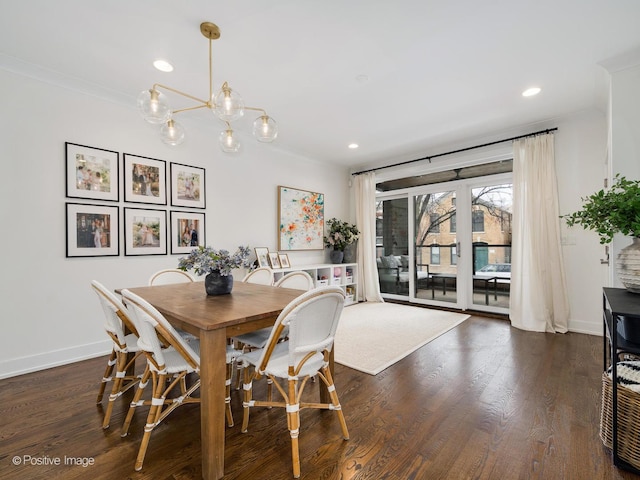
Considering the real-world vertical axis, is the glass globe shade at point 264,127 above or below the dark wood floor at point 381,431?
above

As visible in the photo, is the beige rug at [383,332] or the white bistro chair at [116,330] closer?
the white bistro chair at [116,330]

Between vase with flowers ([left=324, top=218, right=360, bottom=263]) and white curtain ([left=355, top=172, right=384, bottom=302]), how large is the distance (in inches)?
8.2

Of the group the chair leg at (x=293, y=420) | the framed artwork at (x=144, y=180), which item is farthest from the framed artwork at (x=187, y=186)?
the chair leg at (x=293, y=420)

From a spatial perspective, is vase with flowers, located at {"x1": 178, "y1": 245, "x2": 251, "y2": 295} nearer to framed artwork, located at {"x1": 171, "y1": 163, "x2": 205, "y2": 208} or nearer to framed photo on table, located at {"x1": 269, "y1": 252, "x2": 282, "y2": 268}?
framed artwork, located at {"x1": 171, "y1": 163, "x2": 205, "y2": 208}

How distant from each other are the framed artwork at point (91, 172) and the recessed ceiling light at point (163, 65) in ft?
3.50

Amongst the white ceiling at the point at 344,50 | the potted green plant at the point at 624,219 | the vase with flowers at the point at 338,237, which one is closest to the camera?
the potted green plant at the point at 624,219

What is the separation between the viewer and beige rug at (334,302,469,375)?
287cm

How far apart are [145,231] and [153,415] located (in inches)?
89.9

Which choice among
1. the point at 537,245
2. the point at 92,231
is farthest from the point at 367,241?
the point at 92,231

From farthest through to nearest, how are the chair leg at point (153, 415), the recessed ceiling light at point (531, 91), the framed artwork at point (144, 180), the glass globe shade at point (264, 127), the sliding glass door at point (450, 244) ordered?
the sliding glass door at point (450, 244)
the framed artwork at point (144, 180)
the recessed ceiling light at point (531, 91)
the glass globe shade at point (264, 127)
the chair leg at point (153, 415)

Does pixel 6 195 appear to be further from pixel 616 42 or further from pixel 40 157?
pixel 616 42

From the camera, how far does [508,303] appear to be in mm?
4371

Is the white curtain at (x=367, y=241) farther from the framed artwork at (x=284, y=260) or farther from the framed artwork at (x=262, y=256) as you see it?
the framed artwork at (x=262, y=256)

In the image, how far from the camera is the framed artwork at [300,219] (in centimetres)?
473
